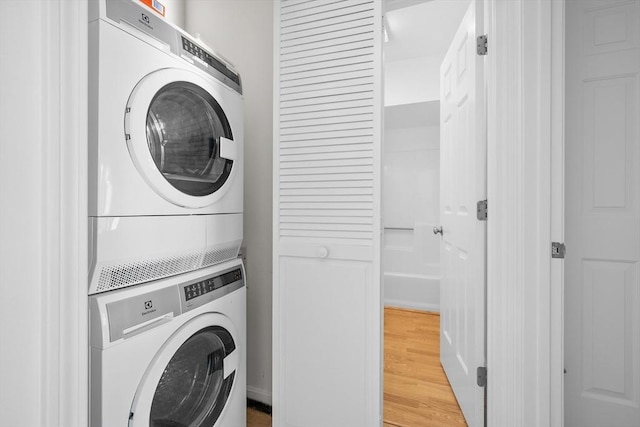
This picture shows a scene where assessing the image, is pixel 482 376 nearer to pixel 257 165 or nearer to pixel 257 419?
pixel 257 419

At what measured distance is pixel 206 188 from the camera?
1191mm

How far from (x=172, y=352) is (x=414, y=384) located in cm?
151

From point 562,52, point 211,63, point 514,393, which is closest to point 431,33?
point 562,52

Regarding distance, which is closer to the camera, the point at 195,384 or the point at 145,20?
the point at 145,20

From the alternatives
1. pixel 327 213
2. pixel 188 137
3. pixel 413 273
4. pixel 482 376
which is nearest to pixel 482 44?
pixel 327 213

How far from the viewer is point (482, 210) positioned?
1322 mm

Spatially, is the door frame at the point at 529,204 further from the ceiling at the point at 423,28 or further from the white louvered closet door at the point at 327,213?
the ceiling at the point at 423,28

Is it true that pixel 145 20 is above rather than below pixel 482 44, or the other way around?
below

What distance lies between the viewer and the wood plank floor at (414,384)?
158cm

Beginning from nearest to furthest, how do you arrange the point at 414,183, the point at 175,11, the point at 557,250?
the point at 557,250 → the point at 175,11 → the point at 414,183

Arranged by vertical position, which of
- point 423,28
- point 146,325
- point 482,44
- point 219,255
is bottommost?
point 146,325
